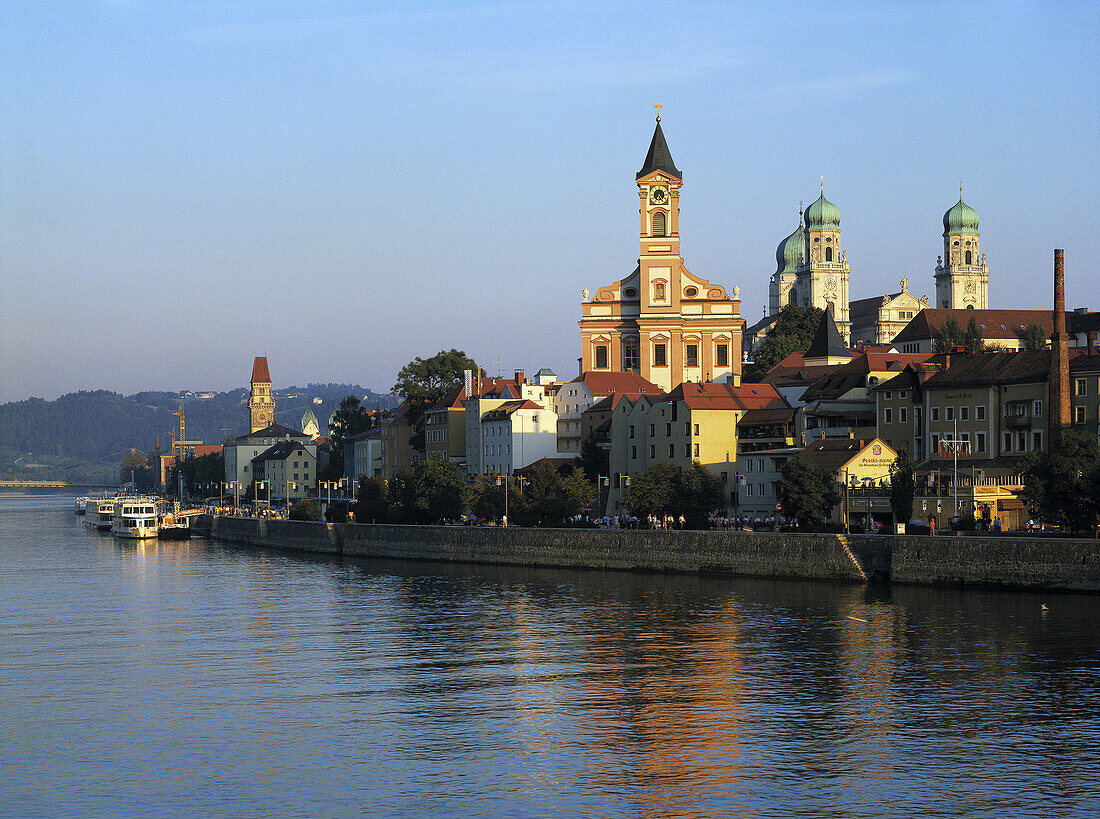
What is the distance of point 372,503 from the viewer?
128625 mm

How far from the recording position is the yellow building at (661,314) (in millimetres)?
148250

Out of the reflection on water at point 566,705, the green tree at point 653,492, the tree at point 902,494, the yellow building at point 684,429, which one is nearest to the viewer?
the reflection on water at point 566,705

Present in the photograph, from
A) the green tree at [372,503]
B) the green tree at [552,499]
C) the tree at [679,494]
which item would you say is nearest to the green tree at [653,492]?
the tree at [679,494]

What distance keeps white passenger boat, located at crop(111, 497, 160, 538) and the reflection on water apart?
3276 inches

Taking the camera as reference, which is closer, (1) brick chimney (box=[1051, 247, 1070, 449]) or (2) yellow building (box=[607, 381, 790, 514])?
(1) brick chimney (box=[1051, 247, 1070, 449])

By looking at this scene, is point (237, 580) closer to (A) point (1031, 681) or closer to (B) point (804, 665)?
(B) point (804, 665)

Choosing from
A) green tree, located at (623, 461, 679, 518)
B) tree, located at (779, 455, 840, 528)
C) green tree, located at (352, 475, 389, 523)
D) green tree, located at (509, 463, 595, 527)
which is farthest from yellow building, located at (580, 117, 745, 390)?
tree, located at (779, 455, 840, 528)

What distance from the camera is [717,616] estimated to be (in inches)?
2506

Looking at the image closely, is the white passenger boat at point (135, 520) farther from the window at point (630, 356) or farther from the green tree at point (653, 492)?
the green tree at point (653, 492)

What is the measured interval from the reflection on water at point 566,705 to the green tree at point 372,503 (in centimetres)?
5084

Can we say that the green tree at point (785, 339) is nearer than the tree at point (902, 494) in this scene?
No

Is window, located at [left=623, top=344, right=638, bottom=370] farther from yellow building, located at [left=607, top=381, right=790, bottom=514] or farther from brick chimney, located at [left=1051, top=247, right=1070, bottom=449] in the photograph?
brick chimney, located at [left=1051, top=247, right=1070, bottom=449]

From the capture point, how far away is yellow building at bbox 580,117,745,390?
148m

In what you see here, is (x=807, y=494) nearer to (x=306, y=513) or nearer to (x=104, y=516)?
(x=306, y=513)
